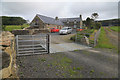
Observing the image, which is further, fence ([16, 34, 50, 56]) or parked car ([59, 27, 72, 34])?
parked car ([59, 27, 72, 34])

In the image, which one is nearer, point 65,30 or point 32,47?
point 32,47

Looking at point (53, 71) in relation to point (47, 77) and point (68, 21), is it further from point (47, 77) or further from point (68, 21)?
point (68, 21)

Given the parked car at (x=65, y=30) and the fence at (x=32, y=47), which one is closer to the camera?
the fence at (x=32, y=47)

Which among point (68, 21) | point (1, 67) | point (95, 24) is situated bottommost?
point (1, 67)

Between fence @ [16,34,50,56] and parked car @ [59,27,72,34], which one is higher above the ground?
parked car @ [59,27,72,34]

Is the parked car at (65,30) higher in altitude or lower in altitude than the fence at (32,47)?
higher

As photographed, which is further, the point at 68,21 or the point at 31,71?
the point at 68,21

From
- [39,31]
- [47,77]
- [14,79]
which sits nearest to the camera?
[14,79]

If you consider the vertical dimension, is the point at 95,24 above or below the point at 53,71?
above

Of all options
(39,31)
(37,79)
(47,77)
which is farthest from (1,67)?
(39,31)

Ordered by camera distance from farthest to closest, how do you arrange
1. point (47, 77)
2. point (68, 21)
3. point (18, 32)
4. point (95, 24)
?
point (68, 21), point (95, 24), point (18, 32), point (47, 77)

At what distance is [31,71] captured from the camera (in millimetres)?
3008

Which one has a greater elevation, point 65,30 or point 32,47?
point 65,30

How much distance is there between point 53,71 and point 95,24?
25831mm
